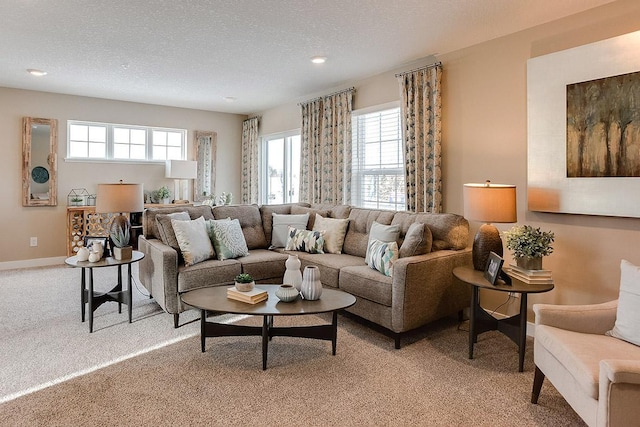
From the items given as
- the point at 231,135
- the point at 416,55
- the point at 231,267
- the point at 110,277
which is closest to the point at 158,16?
the point at 231,267

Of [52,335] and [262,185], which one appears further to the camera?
[262,185]

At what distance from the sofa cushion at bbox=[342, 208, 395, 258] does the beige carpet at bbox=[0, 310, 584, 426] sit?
112 centimetres

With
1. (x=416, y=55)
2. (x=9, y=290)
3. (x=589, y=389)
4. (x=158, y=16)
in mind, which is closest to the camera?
(x=589, y=389)

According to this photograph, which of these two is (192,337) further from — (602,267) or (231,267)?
(602,267)

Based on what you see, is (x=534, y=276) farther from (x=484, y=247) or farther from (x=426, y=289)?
(x=426, y=289)

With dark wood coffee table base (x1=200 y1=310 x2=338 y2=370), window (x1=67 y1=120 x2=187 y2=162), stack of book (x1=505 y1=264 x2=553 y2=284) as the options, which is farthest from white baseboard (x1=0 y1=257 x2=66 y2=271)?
stack of book (x1=505 y1=264 x2=553 y2=284)

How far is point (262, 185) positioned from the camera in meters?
6.93

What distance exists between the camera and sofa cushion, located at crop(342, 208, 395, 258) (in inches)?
151

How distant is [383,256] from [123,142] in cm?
500

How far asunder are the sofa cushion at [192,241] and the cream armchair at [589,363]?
105 inches

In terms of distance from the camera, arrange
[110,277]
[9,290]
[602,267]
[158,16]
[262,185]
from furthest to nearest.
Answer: [262,185], [110,277], [9,290], [158,16], [602,267]

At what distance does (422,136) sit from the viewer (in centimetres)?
401

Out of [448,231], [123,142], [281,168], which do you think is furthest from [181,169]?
[448,231]

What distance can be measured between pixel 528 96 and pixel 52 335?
165 inches
